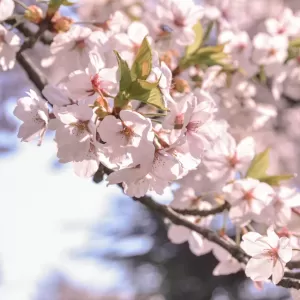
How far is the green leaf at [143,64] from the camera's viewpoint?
1023mm

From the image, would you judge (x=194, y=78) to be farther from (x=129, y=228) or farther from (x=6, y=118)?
(x=129, y=228)

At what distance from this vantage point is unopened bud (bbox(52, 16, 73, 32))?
1.39m

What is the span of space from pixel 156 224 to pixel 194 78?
393cm

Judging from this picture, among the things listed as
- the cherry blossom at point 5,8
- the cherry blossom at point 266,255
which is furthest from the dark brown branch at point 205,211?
the cherry blossom at point 5,8

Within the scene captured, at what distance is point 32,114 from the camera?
1.04 m

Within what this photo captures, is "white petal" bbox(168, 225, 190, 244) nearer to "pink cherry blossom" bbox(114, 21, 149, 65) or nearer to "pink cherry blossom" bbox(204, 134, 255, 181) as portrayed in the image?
"pink cherry blossom" bbox(204, 134, 255, 181)

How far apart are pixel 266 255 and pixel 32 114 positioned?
51 centimetres

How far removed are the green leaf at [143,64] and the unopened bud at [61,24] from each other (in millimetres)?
423

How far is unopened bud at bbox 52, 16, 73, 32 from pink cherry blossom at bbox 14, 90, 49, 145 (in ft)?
1.29

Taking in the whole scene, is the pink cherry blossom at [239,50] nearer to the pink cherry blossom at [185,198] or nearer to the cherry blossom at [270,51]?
the cherry blossom at [270,51]

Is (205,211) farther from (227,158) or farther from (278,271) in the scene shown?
(278,271)

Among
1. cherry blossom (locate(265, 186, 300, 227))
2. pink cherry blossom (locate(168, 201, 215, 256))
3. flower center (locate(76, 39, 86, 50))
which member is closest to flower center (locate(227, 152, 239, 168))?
cherry blossom (locate(265, 186, 300, 227))

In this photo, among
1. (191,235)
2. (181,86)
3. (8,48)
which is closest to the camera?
(8,48)

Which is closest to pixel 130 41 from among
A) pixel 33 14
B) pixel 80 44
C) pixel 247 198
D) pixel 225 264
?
pixel 80 44
